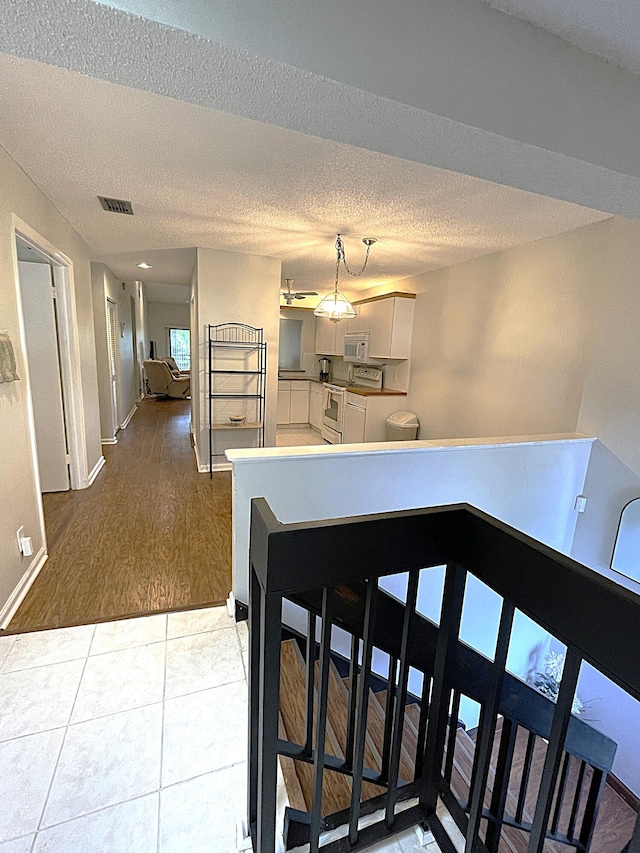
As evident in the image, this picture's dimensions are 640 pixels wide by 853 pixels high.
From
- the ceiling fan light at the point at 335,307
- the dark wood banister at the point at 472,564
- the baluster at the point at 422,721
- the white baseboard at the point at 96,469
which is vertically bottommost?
the white baseboard at the point at 96,469

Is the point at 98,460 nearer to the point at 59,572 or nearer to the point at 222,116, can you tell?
the point at 59,572

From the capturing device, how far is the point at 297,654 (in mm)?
2016

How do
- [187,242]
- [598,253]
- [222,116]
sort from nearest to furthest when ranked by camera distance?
[222,116] < [598,253] < [187,242]

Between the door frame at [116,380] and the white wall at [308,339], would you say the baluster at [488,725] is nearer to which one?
the door frame at [116,380]

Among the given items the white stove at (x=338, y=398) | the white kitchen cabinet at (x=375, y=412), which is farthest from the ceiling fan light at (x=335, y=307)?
the white stove at (x=338, y=398)

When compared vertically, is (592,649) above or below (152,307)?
below

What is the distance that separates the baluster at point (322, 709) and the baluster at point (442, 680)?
314mm

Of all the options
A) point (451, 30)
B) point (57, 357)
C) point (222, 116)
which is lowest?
point (57, 357)

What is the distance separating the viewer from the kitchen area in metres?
5.24

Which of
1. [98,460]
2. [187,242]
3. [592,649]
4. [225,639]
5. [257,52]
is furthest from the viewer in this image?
[98,460]

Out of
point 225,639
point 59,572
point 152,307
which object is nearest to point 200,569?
point 225,639

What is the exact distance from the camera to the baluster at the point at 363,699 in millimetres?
865

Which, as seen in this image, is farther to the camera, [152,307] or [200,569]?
[152,307]

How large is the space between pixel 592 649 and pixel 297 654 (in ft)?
5.49
